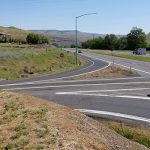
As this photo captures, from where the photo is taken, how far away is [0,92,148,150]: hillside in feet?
39.7

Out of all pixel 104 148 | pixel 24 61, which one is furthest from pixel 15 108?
pixel 24 61

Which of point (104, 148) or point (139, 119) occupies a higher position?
point (104, 148)

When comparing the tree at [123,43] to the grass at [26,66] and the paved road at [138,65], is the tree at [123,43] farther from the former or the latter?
the grass at [26,66]

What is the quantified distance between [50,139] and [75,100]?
622 inches

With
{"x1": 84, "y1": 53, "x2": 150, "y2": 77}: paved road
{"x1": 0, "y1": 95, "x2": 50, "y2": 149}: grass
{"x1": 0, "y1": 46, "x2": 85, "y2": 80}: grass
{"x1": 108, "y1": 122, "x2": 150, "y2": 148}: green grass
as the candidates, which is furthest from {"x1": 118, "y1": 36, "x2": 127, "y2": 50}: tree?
{"x1": 0, "y1": 95, "x2": 50, "y2": 149}: grass

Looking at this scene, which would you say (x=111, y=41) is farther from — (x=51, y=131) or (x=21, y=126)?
(x=51, y=131)

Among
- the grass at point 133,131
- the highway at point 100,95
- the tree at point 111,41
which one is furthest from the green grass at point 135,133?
the tree at point 111,41

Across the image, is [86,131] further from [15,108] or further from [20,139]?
[15,108]

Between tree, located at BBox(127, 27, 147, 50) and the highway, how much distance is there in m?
126

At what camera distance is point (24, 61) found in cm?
6084

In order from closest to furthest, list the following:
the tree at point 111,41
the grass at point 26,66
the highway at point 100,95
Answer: the highway at point 100,95 < the grass at point 26,66 < the tree at point 111,41

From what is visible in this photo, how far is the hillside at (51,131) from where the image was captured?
1211 centimetres

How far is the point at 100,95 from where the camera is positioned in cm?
3052

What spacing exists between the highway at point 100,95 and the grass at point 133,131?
1.57 meters
